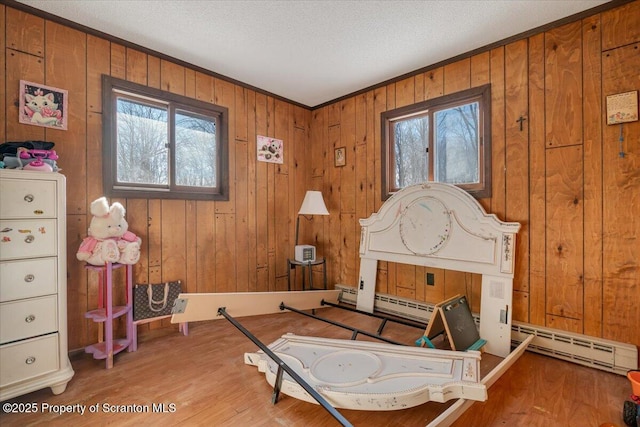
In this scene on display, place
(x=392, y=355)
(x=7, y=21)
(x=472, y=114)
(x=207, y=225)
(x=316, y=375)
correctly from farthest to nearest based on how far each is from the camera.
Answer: (x=207, y=225)
(x=472, y=114)
(x=7, y=21)
(x=392, y=355)
(x=316, y=375)

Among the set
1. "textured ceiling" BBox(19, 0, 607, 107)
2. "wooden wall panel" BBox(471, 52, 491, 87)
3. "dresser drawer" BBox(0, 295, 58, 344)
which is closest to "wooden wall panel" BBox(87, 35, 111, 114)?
"textured ceiling" BBox(19, 0, 607, 107)

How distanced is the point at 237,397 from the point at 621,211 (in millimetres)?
2713

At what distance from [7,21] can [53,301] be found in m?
1.88

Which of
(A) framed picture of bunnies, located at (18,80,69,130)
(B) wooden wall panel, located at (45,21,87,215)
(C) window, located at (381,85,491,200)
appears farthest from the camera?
(C) window, located at (381,85,491,200)

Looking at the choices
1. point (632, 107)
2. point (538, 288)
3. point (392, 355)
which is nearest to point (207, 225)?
point (392, 355)

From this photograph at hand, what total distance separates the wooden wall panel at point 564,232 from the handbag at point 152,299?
307cm

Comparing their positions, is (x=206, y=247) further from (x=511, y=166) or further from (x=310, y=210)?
(x=511, y=166)

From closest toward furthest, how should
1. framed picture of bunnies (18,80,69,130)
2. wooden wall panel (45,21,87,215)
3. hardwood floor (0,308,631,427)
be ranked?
1. hardwood floor (0,308,631,427)
2. framed picture of bunnies (18,80,69,130)
3. wooden wall panel (45,21,87,215)

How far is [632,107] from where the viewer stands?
191 centimetres

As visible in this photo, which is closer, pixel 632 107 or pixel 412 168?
pixel 632 107

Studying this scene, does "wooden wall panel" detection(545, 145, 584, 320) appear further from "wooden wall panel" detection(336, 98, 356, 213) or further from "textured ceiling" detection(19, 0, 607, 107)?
"wooden wall panel" detection(336, 98, 356, 213)

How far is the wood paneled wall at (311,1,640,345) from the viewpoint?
76.6 inches

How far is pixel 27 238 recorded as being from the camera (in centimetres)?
166

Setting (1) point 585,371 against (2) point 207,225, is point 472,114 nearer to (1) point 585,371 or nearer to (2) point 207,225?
(1) point 585,371
